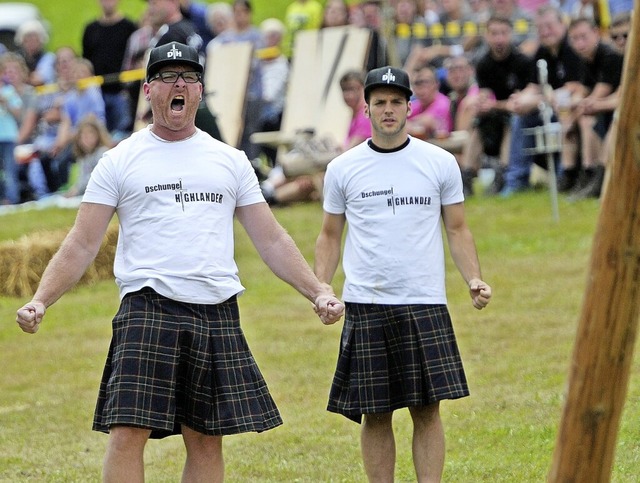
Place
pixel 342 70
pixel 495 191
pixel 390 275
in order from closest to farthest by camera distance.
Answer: pixel 390 275 → pixel 495 191 → pixel 342 70

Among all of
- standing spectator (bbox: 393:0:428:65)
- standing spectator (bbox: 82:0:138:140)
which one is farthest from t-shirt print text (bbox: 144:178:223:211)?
standing spectator (bbox: 82:0:138:140)

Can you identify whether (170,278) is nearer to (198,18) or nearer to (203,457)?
(203,457)

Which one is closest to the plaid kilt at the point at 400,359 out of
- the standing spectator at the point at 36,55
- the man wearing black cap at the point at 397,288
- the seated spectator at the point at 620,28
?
the man wearing black cap at the point at 397,288

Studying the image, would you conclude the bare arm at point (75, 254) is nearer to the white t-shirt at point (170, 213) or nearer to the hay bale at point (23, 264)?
the white t-shirt at point (170, 213)

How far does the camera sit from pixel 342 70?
1532 cm

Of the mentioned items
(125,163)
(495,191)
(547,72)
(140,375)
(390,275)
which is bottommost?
(140,375)

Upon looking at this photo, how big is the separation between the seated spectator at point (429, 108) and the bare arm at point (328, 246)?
766 centimetres

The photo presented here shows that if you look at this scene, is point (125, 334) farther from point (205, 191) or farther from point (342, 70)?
point (342, 70)

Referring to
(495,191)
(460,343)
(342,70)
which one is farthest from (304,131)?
(460,343)

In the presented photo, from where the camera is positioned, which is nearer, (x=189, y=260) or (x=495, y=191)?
(x=189, y=260)

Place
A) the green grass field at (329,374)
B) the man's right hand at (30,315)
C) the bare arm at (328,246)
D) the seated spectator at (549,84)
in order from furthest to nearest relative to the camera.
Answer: the seated spectator at (549,84)
the green grass field at (329,374)
the bare arm at (328,246)
the man's right hand at (30,315)

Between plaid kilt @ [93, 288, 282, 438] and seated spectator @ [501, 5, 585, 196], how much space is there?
28.2 ft

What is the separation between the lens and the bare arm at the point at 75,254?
4949 mm

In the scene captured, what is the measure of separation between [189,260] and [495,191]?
9116 mm
